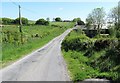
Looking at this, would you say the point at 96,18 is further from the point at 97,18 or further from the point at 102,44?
the point at 102,44

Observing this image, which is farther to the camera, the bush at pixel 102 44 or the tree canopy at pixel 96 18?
the tree canopy at pixel 96 18

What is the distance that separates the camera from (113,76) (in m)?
15.7

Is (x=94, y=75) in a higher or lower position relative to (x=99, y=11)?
lower

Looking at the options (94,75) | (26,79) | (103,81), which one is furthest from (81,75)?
(26,79)

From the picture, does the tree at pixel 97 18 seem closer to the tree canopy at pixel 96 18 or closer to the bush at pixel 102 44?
the tree canopy at pixel 96 18

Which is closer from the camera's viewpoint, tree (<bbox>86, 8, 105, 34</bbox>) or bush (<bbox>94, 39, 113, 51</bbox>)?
bush (<bbox>94, 39, 113, 51</bbox>)

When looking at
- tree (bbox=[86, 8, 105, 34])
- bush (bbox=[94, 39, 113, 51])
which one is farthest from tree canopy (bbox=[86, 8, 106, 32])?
bush (bbox=[94, 39, 113, 51])

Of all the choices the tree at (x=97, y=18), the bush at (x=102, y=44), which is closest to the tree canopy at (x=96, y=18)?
the tree at (x=97, y=18)

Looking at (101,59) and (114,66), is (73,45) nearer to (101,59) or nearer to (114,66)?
(101,59)

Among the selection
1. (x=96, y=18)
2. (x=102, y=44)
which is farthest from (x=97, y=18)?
(x=102, y=44)

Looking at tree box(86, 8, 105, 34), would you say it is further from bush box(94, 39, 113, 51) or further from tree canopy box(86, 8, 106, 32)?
bush box(94, 39, 113, 51)

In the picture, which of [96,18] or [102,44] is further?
[96,18]

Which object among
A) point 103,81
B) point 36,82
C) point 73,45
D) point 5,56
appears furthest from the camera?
point 73,45

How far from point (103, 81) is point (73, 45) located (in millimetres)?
27289
